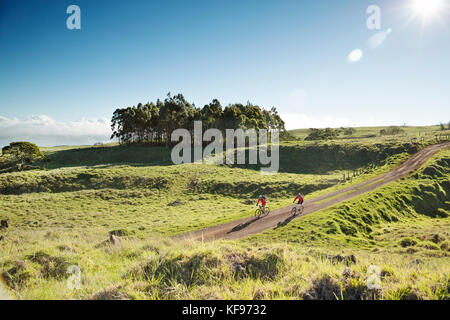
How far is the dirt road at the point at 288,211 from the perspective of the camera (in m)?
17.0

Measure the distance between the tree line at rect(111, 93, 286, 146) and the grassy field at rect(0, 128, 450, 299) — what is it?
12209mm

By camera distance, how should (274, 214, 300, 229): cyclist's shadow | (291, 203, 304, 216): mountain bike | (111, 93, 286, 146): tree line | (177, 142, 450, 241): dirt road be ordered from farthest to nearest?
1. (111, 93, 286, 146): tree line
2. (291, 203, 304, 216): mountain bike
3. (274, 214, 300, 229): cyclist's shadow
4. (177, 142, 450, 241): dirt road

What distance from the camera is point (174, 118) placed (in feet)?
225

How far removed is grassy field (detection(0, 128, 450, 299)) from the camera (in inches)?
167

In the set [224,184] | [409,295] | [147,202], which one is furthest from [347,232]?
[147,202]

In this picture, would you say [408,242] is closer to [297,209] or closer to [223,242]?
[297,209]

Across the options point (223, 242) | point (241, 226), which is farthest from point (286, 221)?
point (223, 242)

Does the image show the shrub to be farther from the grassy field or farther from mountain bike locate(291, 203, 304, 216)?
mountain bike locate(291, 203, 304, 216)

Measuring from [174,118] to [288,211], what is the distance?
55402 millimetres

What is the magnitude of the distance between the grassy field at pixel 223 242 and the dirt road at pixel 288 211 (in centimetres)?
142

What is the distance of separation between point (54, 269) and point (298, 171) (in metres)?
46.3

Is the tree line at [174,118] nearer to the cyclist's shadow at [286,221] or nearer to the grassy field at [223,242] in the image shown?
the grassy field at [223,242]

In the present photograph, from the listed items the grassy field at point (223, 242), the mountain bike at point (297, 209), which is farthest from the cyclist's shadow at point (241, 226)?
the mountain bike at point (297, 209)

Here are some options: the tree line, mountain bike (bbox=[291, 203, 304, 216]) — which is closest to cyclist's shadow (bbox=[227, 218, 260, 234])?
mountain bike (bbox=[291, 203, 304, 216])
